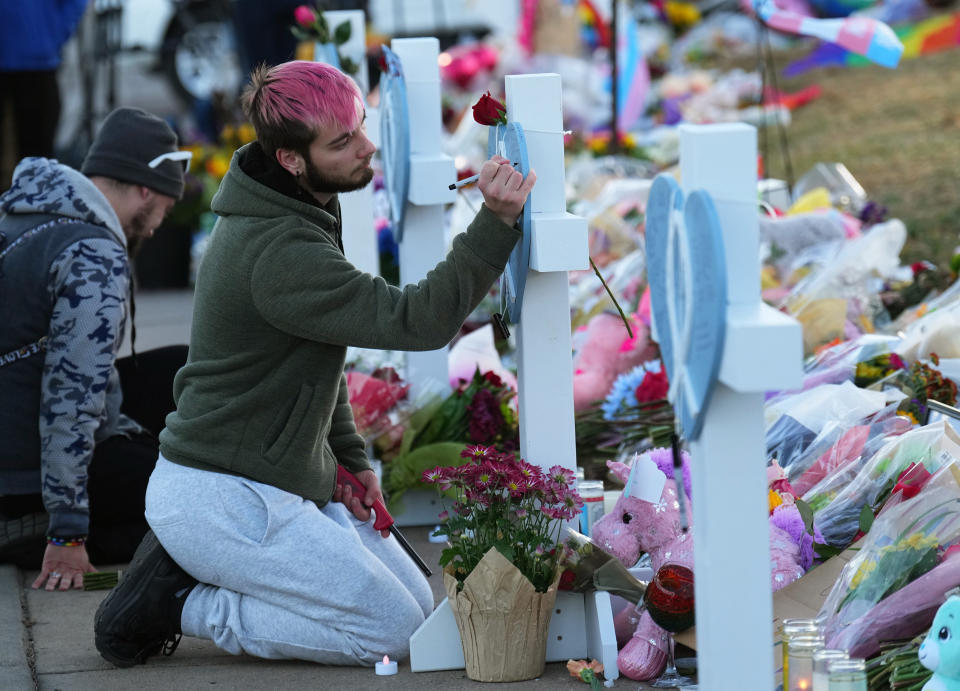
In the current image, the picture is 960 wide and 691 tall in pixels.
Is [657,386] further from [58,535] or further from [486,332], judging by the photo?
[58,535]

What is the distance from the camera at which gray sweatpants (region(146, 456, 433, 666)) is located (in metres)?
2.97

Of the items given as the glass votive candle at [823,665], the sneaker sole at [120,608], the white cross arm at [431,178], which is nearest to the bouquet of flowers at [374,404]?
the white cross arm at [431,178]

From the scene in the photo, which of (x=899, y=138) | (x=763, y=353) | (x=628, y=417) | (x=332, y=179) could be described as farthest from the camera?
(x=899, y=138)

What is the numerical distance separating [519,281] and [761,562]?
3.16ft

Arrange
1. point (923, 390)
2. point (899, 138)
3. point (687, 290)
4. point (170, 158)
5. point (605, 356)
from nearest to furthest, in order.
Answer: point (687, 290) < point (923, 390) < point (170, 158) < point (605, 356) < point (899, 138)

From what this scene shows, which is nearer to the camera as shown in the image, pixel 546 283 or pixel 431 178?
pixel 546 283

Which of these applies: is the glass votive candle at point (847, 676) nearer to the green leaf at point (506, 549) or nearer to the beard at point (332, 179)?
the green leaf at point (506, 549)

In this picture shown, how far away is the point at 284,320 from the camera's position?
283 centimetres

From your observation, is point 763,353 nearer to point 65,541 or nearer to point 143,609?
point 143,609

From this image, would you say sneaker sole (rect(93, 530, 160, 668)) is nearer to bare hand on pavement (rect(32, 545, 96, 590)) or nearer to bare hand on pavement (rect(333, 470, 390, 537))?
bare hand on pavement (rect(333, 470, 390, 537))

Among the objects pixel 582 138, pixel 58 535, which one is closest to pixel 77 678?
pixel 58 535

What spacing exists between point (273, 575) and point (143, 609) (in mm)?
297

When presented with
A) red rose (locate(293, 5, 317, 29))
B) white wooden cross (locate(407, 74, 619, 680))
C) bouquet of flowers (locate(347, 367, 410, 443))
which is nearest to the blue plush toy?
white wooden cross (locate(407, 74, 619, 680))

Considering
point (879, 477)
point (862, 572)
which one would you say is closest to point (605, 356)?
point (879, 477)
